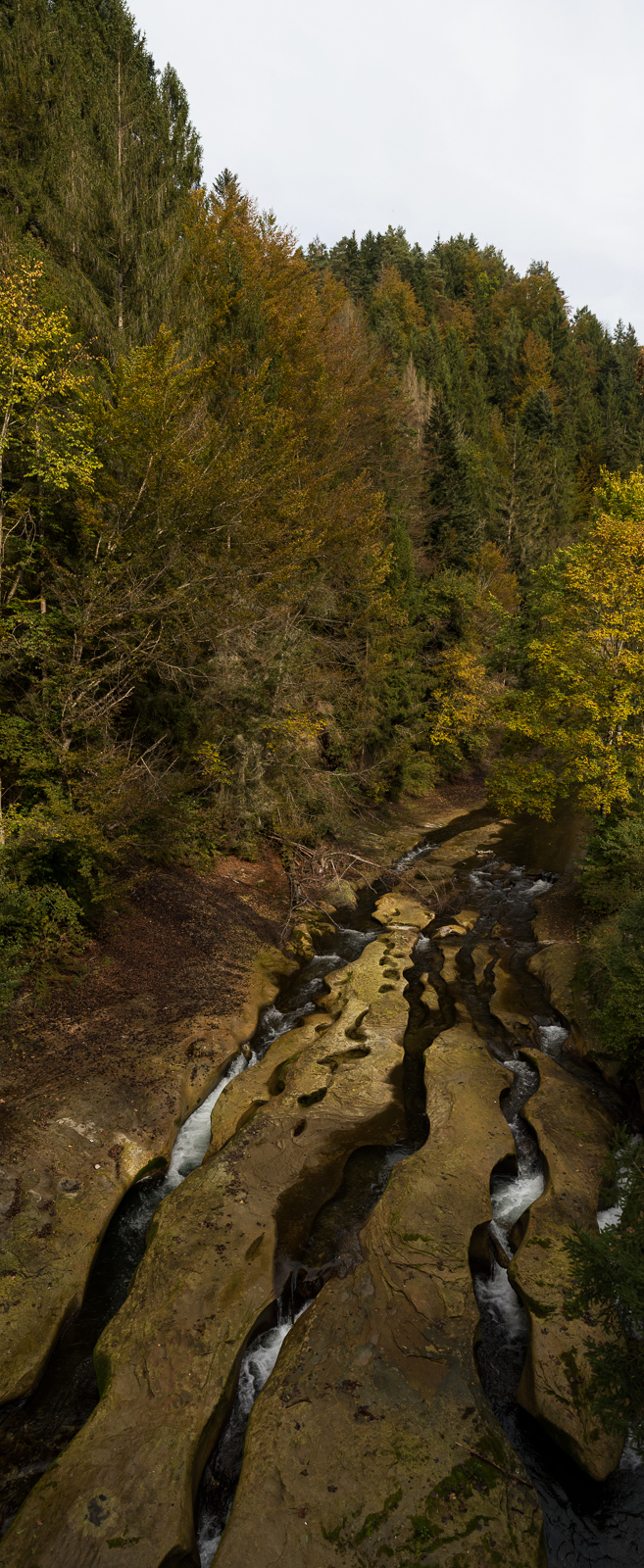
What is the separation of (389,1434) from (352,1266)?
67.5 inches

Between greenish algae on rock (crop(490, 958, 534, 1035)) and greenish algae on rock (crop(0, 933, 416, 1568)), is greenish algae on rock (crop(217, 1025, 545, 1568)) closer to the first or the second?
greenish algae on rock (crop(0, 933, 416, 1568))

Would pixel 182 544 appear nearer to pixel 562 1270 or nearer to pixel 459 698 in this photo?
pixel 562 1270

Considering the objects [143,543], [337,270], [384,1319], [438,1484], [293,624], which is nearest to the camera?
[438,1484]

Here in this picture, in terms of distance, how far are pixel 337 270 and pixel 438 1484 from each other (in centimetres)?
7329

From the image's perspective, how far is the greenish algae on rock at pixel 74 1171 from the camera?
5914 millimetres

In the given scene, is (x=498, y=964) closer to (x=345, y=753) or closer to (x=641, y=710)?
(x=641, y=710)

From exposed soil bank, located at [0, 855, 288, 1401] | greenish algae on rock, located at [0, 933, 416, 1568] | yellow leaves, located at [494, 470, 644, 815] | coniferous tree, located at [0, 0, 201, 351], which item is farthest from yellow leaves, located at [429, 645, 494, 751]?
coniferous tree, located at [0, 0, 201, 351]

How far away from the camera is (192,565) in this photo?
12180mm

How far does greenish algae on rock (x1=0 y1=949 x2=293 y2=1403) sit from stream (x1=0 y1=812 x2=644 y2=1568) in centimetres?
24

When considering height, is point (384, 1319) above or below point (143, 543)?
below

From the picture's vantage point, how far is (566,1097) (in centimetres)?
898

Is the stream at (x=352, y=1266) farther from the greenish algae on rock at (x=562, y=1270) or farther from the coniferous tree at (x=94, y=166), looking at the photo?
the coniferous tree at (x=94, y=166)

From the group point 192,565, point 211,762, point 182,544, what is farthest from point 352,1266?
point 182,544

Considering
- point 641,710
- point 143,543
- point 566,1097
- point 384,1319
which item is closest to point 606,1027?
point 566,1097
